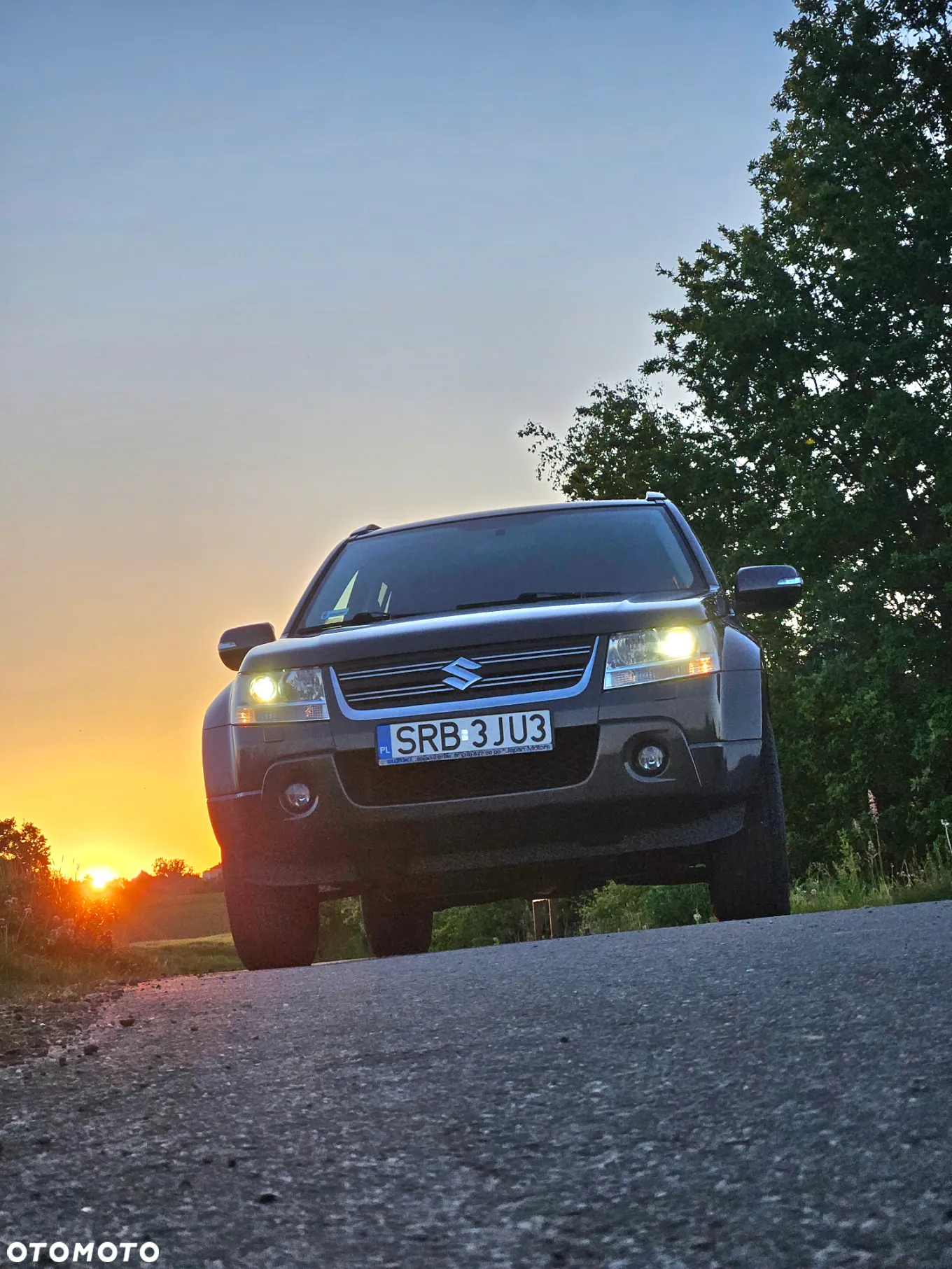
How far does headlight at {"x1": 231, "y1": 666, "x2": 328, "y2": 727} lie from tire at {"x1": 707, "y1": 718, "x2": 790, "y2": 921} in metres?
1.85

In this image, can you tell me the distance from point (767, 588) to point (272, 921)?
2747 millimetres

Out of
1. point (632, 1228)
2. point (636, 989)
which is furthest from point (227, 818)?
point (632, 1228)

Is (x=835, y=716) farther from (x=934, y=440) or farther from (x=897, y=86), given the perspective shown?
(x=897, y=86)

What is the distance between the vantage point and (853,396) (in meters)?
28.1

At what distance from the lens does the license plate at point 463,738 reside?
6109mm

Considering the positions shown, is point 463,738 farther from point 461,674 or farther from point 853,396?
point 853,396

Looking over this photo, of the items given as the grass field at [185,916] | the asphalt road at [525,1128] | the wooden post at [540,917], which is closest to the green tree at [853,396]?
the wooden post at [540,917]

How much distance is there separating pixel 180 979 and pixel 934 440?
2170 centimetres

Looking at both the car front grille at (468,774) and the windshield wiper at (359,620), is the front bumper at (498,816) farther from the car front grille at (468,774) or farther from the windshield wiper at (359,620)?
the windshield wiper at (359,620)

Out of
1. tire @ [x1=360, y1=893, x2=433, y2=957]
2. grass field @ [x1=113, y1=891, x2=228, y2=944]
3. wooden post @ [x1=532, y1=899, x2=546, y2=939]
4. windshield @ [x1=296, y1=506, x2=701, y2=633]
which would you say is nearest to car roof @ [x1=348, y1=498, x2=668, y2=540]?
windshield @ [x1=296, y1=506, x2=701, y2=633]

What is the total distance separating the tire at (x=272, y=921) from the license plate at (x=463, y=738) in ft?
2.66

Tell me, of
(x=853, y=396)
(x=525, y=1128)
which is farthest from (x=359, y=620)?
(x=853, y=396)

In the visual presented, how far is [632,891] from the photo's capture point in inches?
1794

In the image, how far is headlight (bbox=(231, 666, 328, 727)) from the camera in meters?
6.37
